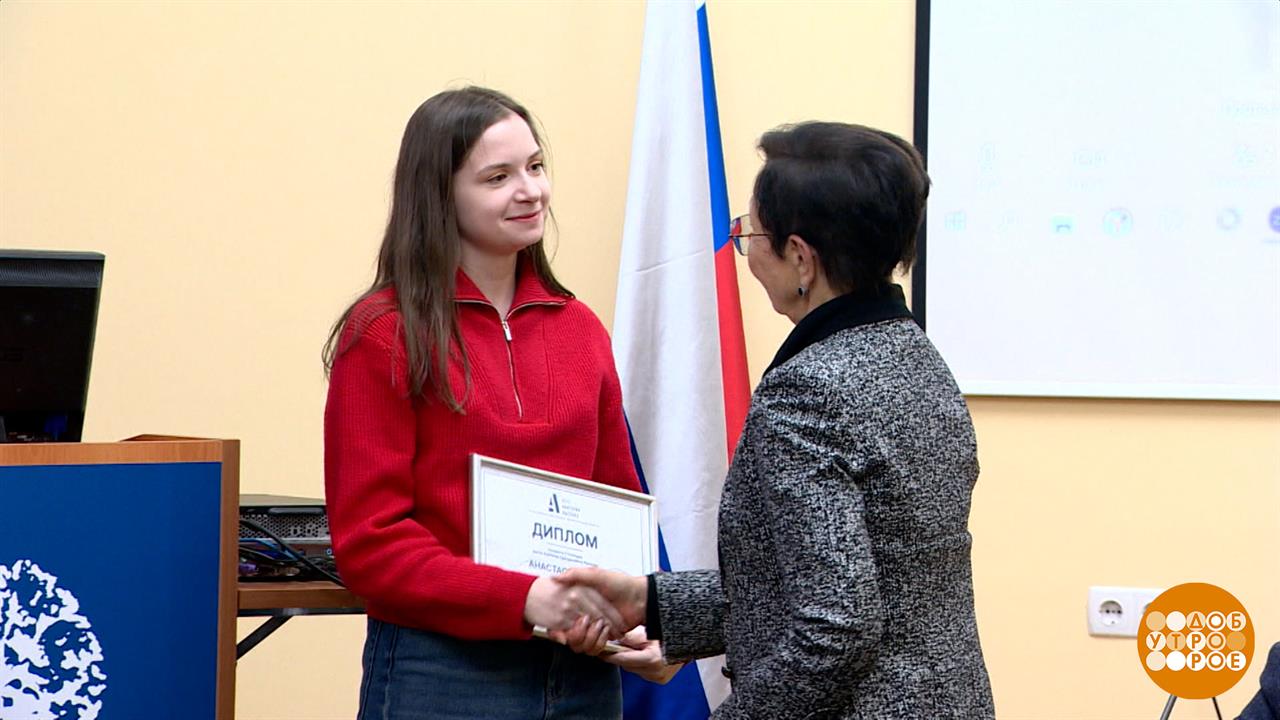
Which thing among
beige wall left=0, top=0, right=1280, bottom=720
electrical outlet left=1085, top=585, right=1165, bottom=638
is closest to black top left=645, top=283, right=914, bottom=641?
beige wall left=0, top=0, right=1280, bottom=720

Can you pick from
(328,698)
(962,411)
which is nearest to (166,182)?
(328,698)

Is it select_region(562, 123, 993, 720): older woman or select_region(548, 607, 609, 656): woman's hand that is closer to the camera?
select_region(562, 123, 993, 720): older woman

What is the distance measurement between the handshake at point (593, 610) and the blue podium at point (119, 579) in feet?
1.36

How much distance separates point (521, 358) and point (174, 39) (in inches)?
64.5

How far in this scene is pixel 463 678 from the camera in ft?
4.94

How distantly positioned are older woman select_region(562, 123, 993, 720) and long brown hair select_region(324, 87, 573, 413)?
375 millimetres

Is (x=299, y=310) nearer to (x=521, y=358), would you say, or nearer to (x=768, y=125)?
(x=768, y=125)

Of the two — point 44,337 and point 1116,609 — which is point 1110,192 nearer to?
point 1116,609

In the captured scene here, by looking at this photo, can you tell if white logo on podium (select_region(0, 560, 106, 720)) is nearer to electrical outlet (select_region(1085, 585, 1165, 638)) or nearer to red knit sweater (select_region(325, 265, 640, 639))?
red knit sweater (select_region(325, 265, 640, 639))

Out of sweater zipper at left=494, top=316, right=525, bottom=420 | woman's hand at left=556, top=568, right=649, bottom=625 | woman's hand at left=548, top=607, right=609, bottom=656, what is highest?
sweater zipper at left=494, top=316, right=525, bottom=420

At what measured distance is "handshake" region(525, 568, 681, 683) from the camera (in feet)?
4.88

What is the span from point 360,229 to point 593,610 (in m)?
1.58

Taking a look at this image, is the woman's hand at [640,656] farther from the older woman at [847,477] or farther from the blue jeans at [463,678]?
the older woman at [847,477]

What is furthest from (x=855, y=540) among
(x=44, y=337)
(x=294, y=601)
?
(x=44, y=337)
